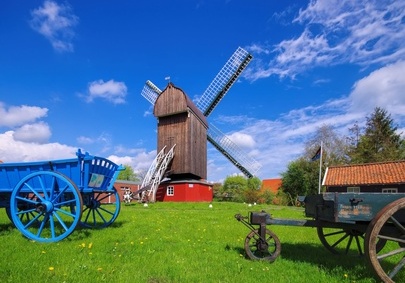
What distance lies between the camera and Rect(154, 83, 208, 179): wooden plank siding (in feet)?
100

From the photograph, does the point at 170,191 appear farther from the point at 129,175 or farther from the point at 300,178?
the point at 129,175

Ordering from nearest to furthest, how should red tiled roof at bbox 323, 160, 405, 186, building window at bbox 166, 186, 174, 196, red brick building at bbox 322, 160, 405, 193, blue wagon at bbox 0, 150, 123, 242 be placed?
blue wagon at bbox 0, 150, 123, 242 → red brick building at bbox 322, 160, 405, 193 → red tiled roof at bbox 323, 160, 405, 186 → building window at bbox 166, 186, 174, 196

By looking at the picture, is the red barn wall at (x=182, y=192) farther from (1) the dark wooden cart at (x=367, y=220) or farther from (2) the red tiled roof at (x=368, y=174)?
(1) the dark wooden cart at (x=367, y=220)

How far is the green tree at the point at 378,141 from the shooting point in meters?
37.5

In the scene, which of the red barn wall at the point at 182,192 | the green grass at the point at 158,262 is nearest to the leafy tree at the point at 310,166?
the red barn wall at the point at 182,192

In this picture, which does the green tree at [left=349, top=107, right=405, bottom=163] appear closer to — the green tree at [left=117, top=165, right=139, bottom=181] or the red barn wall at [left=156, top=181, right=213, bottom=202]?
the red barn wall at [left=156, top=181, right=213, bottom=202]

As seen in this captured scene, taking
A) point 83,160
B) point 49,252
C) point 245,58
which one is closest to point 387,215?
point 49,252

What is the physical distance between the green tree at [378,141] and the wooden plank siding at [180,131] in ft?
68.5

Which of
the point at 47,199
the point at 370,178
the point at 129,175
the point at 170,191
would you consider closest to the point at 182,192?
the point at 170,191

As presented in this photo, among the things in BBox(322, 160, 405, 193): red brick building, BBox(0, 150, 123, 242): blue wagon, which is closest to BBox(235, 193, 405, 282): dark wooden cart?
BBox(0, 150, 123, 242): blue wagon

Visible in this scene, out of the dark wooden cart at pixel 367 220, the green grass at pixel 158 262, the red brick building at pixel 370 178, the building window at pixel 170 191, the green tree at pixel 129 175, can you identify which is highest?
the green tree at pixel 129 175

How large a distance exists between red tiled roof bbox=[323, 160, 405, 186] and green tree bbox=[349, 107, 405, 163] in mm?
9437

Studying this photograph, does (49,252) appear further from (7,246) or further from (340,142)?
(340,142)

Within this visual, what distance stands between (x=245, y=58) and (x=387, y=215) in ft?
111
